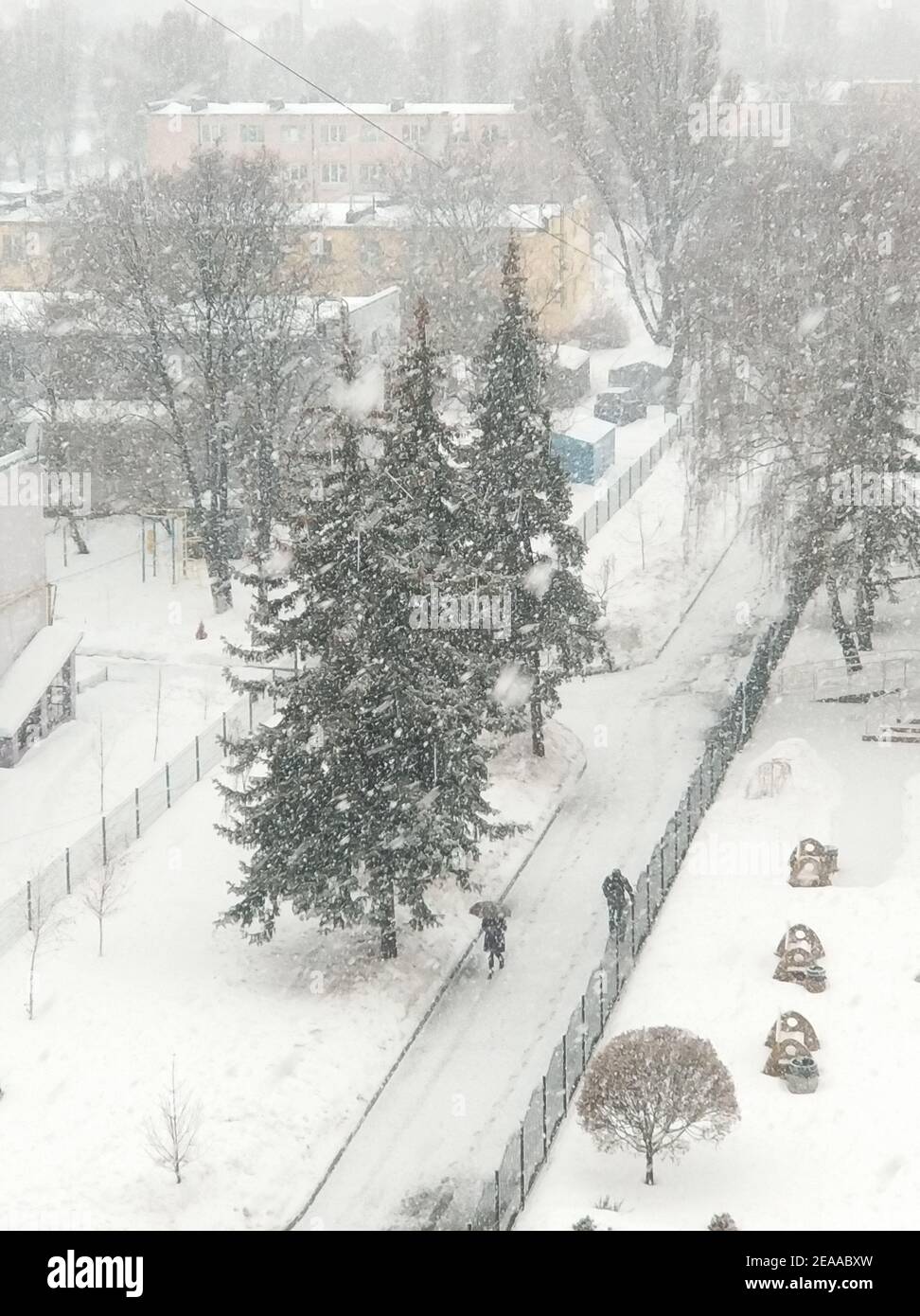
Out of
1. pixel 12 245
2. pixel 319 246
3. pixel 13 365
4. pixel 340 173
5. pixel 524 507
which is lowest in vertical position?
pixel 524 507

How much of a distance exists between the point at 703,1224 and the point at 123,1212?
675cm

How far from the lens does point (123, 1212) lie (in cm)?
2008

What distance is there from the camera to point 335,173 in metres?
96.7

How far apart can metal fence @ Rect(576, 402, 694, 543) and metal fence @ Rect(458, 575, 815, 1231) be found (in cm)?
854

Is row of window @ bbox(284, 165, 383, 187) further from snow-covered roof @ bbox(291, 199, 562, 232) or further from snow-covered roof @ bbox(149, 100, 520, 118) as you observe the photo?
snow-covered roof @ bbox(291, 199, 562, 232)

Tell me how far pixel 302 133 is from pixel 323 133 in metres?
1.16

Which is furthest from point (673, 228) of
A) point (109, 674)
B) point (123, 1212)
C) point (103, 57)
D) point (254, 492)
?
point (103, 57)

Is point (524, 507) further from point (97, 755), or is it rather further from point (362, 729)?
point (97, 755)

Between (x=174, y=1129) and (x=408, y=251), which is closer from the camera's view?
(x=174, y=1129)

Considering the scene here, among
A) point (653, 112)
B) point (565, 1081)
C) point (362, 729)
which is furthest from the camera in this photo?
point (653, 112)

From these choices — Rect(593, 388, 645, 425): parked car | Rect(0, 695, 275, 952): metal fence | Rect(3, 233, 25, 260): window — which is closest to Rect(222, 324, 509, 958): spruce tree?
Rect(0, 695, 275, 952): metal fence

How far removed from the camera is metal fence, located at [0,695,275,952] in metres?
27.2

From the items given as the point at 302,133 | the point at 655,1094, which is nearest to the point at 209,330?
the point at 655,1094

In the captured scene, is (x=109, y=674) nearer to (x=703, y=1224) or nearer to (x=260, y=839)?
(x=260, y=839)
